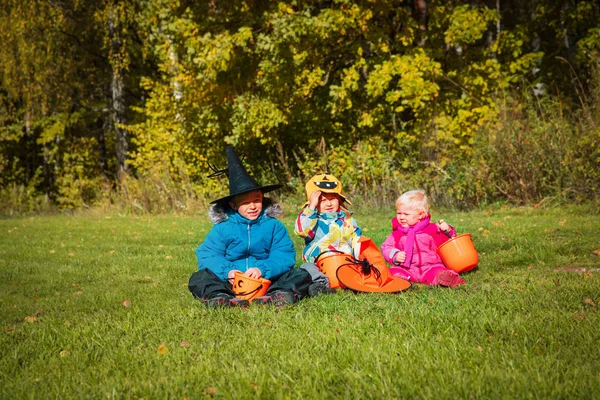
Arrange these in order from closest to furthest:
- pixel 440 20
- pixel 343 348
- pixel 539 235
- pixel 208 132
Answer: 1. pixel 343 348
2. pixel 539 235
3. pixel 440 20
4. pixel 208 132

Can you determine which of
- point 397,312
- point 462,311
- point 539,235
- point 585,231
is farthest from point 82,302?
point 585,231

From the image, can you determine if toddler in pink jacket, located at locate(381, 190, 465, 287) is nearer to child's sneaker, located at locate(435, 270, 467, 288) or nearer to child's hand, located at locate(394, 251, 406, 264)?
child's hand, located at locate(394, 251, 406, 264)

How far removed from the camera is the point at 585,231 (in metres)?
8.15

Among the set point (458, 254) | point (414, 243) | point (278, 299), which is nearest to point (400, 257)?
point (414, 243)

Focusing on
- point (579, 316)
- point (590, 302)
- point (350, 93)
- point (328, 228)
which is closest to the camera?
point (579, 316)

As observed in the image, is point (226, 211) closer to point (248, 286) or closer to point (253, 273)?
point (253, 273)

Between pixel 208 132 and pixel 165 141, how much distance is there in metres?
2.85

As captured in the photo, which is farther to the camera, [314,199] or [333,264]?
[314,199]

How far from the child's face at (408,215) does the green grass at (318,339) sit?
0.76 m

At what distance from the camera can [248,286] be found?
4930 mm

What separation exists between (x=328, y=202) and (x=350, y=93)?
34.0 feet

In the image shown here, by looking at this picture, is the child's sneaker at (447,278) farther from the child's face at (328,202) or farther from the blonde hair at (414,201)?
the child's face at (328,202)

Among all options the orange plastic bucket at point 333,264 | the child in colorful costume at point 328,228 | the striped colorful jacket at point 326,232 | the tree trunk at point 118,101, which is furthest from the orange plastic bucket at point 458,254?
the tree trunk at point 118,101

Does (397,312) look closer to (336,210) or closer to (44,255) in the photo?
(336,210)
